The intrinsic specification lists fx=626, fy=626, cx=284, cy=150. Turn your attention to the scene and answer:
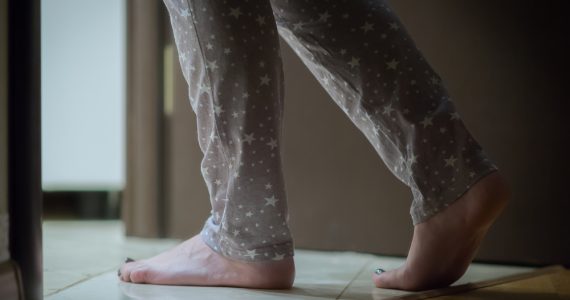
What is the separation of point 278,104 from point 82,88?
3.93 feet

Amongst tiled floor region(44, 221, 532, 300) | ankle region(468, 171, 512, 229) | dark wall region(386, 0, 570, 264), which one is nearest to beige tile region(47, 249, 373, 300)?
tiled floor region(44, 221, 532, 300)

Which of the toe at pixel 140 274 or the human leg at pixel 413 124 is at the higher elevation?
the human leg at pixel 413 124

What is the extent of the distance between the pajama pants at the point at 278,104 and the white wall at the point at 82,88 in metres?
1.02

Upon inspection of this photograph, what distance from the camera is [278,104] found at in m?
0.79

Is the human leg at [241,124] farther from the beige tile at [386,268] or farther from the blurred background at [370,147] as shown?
the blurred background at [370,147]

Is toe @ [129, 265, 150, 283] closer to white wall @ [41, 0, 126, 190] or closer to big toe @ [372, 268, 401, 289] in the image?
big toe @ [372, 268, 401, 289]

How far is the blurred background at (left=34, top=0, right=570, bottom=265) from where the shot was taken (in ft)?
3.69

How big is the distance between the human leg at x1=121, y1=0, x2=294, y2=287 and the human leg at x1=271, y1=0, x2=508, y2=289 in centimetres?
9

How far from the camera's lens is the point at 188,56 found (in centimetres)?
80

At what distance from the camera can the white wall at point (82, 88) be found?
1.79 metres

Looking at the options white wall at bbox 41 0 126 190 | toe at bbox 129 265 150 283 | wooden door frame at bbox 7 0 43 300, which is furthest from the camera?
white wall at bbox 41 0 126 190

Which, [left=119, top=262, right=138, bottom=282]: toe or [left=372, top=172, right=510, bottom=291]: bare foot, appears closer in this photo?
[left=372, top=172, right=510, bottom=291]: bare foot

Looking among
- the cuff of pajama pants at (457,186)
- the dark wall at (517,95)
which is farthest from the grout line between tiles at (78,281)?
the dark wall at (517,95)

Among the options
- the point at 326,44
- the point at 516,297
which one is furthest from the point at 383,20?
the point at 516,297
